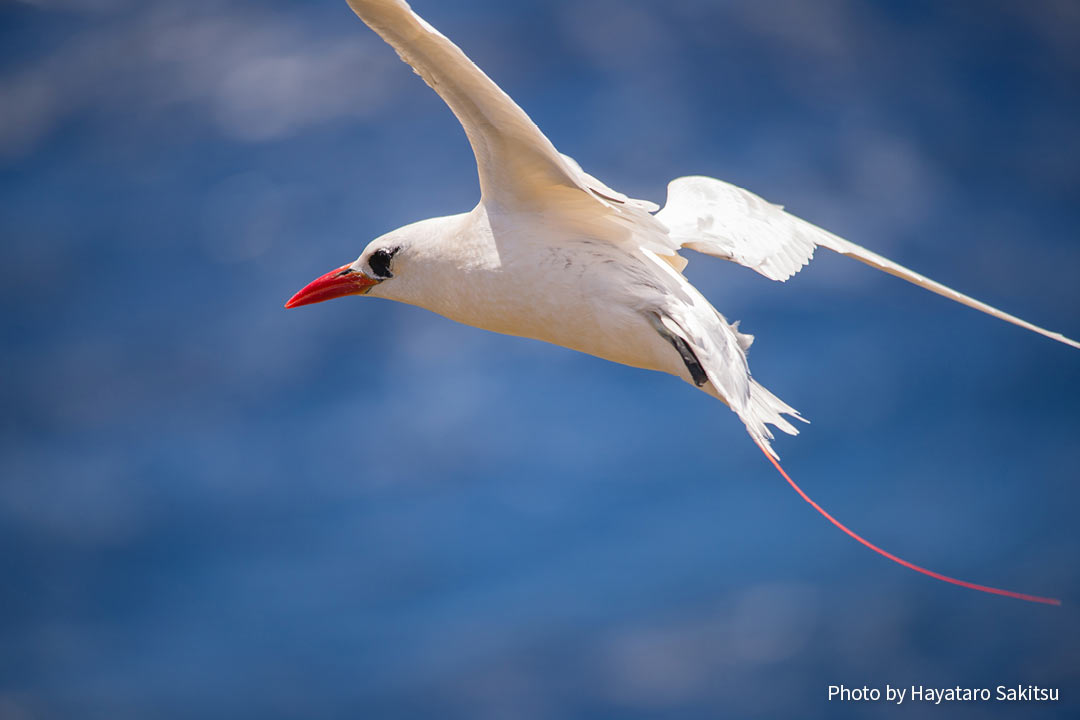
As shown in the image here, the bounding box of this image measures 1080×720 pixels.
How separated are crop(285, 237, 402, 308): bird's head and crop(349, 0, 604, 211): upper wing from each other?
388 millimetres

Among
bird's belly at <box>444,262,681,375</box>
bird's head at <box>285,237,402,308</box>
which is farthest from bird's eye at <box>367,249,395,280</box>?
bird's belly at <box>444,262,681,375</box>

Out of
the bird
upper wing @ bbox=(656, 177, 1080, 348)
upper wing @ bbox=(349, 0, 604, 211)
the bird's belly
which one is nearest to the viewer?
upper wing @ bbox=(349, 0, 604, 211)

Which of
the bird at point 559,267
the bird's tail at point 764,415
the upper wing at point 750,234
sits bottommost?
the bird's tail at point 764,415

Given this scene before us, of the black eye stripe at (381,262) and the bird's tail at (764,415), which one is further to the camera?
the black eye stripe at (381,262)

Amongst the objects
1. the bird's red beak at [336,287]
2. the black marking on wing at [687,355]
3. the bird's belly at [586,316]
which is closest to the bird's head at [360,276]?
the bird's red beak at [336,287]

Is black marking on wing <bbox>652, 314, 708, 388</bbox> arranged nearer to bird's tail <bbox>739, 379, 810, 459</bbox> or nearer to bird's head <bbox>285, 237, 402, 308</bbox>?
bird's tail <bbox>739, 379, 810, 459</bbox>

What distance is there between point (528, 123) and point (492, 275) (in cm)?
44

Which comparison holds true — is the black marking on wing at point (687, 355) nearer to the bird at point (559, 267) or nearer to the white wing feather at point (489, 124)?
the bird at point (559, 267)

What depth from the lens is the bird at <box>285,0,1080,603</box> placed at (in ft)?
8.18

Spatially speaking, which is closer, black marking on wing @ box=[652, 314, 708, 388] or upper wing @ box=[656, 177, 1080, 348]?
black marking on wing @ box=[652, 314, 708, 388]

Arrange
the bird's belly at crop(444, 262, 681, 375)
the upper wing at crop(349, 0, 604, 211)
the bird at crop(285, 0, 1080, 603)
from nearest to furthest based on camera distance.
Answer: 1. the upper wing at crop(349, 0, 604, 211)
2. the bird at crop(285, 0, 1080, 603)
3. the bird's belly at crop(444, 262, 681, 375)

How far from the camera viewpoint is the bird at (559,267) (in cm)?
249

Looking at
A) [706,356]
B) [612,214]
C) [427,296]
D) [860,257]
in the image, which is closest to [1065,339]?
[860,257]

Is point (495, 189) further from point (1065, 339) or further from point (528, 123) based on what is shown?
point (1065, 339)
